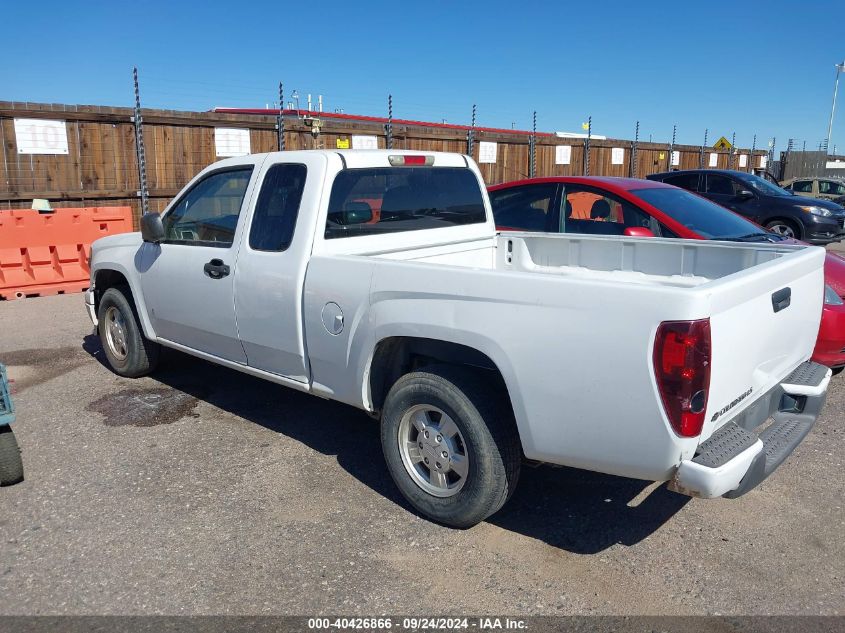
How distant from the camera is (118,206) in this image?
36.9 ft

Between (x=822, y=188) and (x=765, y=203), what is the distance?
26.3 feet

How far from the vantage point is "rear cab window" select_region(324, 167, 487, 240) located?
4.32m

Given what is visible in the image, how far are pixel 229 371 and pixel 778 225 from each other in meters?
11.6

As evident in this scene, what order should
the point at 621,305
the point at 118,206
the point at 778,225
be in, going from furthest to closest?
the point at 778,225, the point at 118,206, the point at 621,305

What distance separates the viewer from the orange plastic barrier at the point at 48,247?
9.41 metres

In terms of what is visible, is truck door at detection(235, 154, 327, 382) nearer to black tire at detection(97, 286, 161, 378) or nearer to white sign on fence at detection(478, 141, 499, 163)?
black tire at detection(97, 286, 161, 378)

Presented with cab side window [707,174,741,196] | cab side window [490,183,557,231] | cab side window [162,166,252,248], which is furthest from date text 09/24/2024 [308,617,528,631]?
cab side window [707,174,741,196]

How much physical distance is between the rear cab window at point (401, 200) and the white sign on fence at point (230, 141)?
26.6ft

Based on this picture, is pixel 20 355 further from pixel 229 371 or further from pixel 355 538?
pixel 355 538

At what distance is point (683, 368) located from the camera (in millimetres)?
2703

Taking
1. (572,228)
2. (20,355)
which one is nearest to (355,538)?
(572,228)

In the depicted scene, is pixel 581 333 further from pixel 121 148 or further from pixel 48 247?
pixel 121 148

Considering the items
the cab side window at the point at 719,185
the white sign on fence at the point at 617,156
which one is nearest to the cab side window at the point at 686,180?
the cab side window at the point at 719,185

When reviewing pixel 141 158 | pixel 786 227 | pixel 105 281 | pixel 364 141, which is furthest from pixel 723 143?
pixel 105 281
